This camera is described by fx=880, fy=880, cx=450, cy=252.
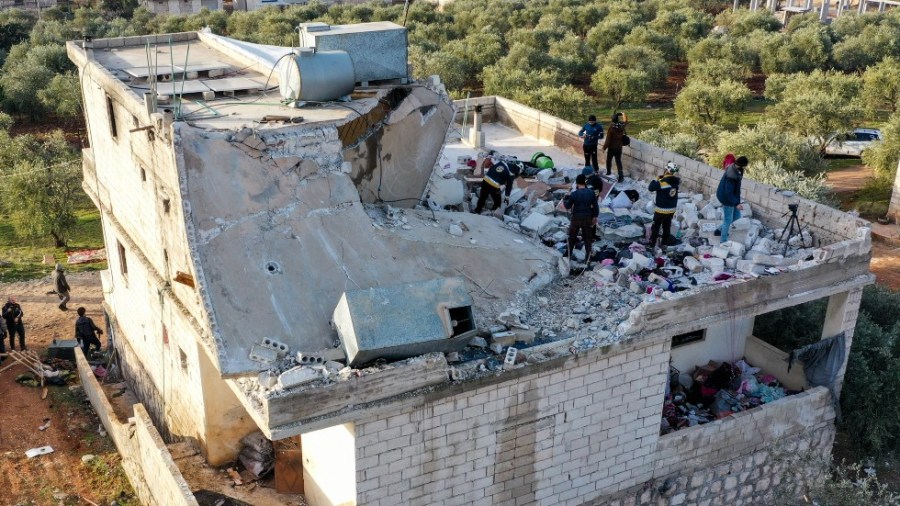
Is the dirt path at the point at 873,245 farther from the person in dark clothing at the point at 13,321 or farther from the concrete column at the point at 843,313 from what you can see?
the person in dark clothing at the point at 13,321

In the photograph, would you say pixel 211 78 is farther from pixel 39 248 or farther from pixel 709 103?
pixel 709 103

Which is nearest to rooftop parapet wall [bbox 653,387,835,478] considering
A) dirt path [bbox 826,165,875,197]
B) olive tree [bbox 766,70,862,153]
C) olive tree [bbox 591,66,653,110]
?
dirt path [bbox 826,165,875,197]

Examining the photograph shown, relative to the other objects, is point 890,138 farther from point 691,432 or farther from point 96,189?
point 96,189

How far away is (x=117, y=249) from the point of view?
16.6 m

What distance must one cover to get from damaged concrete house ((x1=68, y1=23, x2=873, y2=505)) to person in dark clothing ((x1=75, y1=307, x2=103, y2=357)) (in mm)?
3173

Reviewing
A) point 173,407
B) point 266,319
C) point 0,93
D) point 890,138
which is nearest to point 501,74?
point 890,138

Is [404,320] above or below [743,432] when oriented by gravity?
above

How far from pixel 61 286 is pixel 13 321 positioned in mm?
2288

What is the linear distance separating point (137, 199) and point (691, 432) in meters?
9.32

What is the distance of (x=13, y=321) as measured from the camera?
1889 cm

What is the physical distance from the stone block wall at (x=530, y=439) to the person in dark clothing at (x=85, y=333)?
10503mm

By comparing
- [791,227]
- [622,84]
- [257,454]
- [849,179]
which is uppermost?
[791,227]

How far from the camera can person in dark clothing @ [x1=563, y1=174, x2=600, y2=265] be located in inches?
515

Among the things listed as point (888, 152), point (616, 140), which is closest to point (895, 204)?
point (888, 152)
